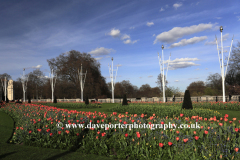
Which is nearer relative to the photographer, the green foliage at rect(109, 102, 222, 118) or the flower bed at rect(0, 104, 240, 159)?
the flower bed at rect(0, 104, 240, 159)

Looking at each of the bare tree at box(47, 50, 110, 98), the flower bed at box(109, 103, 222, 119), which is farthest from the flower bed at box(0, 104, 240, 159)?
the bare tree at box(47, 50, 110, 98)

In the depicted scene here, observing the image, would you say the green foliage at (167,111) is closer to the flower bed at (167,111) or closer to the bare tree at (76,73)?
the flower bed at (167,111)

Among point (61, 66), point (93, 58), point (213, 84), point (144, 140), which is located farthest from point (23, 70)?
point (213, 84)

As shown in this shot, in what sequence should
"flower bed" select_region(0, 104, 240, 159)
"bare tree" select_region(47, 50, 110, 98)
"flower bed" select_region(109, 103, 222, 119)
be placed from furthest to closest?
"bare tree" select_region(47, 50, 110, 98)
"flower bed" select_region(109, 103, 222, 119)
"flower bed" select_region(0, 104, 240, 159)

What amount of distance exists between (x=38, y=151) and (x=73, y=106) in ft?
57.6

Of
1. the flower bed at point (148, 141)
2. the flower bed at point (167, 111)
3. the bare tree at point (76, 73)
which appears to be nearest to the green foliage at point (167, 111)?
the flower bed at point (167, 111)

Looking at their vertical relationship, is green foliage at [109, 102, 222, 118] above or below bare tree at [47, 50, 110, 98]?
below

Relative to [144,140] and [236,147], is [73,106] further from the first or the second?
[236,147]

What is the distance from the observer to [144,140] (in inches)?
185

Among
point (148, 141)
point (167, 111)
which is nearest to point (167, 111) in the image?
point (167, 111)

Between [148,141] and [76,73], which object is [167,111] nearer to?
[148,141]

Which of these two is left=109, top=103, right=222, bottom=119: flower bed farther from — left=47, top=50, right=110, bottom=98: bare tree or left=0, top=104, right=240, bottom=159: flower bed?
left=47, top=50, right=110, bottom=98: bare tree

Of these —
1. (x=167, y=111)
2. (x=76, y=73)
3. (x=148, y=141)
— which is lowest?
(x=167, y=111)

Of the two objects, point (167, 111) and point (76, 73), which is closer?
point (167, 111)
